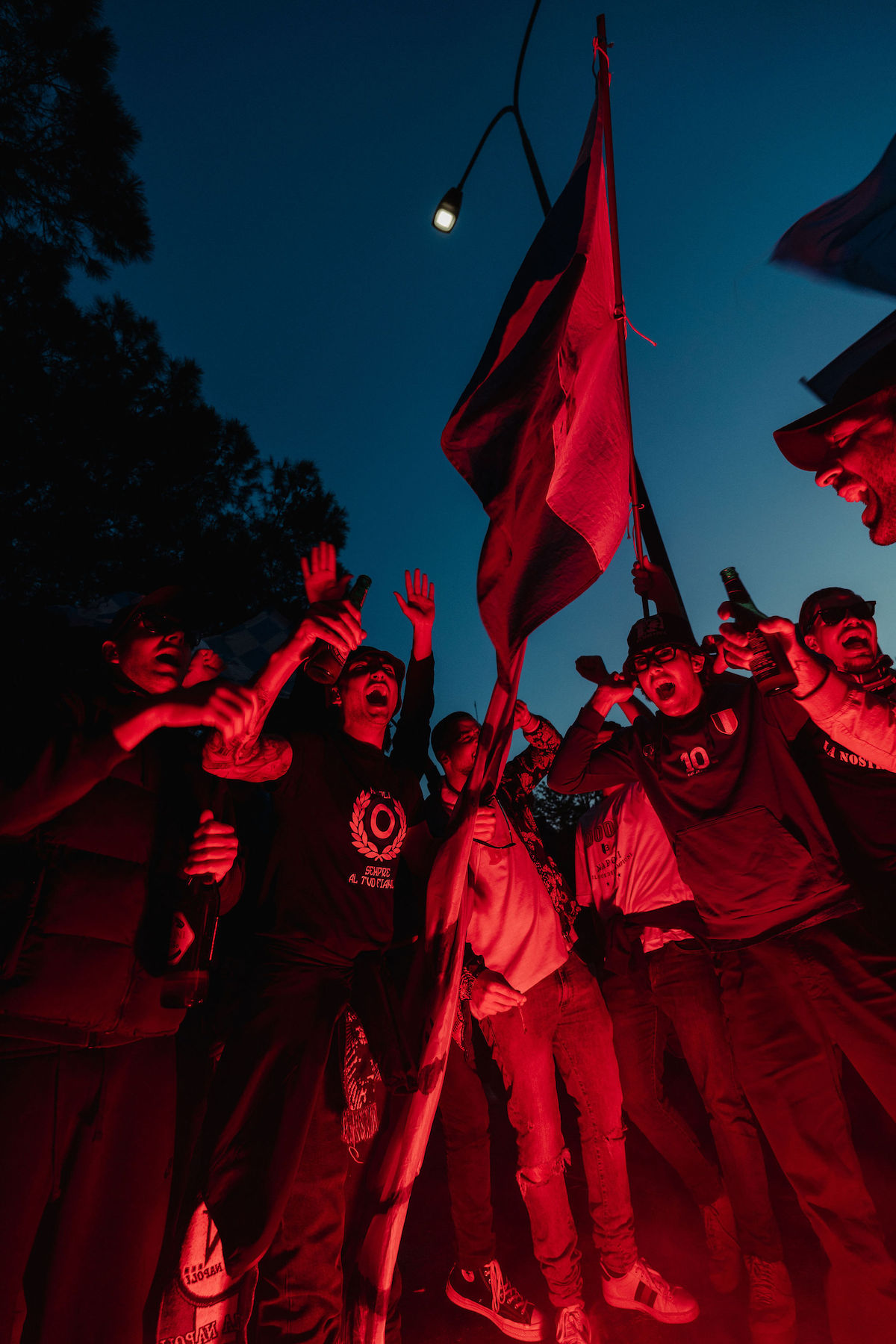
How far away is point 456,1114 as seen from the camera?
3607 millimetres

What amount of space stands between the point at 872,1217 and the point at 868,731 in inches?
70.5

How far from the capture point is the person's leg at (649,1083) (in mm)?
3488

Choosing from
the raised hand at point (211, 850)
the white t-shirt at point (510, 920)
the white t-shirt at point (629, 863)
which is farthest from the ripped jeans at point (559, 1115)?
the raised hand at point (211, 850)

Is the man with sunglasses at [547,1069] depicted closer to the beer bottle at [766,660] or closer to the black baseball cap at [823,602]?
the beer bottle at [766,660]

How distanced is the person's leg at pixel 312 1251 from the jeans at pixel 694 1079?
171 centimetres

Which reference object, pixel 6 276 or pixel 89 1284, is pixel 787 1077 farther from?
pixel 6 276

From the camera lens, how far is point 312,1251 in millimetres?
2471

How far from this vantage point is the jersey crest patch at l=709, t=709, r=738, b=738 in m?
3.41

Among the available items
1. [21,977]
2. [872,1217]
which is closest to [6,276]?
[21,977]

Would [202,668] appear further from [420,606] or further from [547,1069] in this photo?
[547,1069]

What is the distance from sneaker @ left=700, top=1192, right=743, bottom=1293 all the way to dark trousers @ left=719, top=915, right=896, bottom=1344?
2.87 feet

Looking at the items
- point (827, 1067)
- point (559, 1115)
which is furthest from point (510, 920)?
point (827, 1067)

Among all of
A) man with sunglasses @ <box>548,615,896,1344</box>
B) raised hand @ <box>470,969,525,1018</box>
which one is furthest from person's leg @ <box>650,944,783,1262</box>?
raised hand @ <box>470,969,525,1018</box>

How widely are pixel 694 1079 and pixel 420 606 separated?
2.89 m
